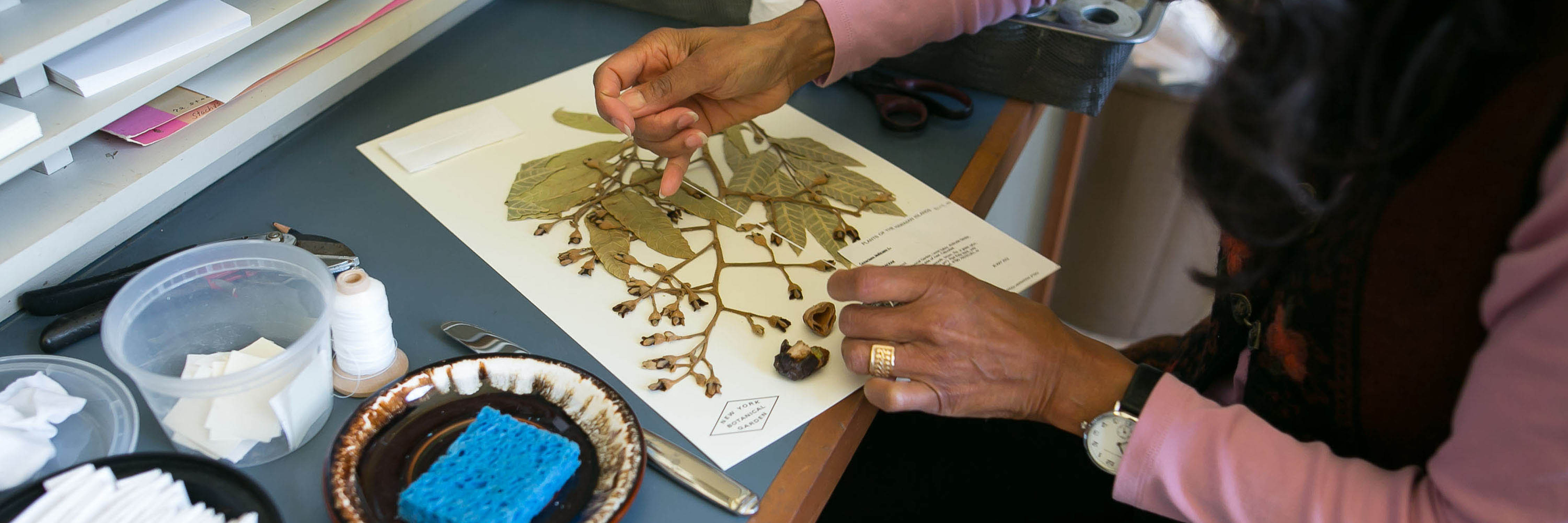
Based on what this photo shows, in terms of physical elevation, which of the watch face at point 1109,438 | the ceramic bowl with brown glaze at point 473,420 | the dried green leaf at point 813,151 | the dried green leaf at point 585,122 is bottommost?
the watch face at point 1109,438

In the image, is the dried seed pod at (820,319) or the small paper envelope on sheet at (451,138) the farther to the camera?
the small paper envelope on sheet at (451,138)

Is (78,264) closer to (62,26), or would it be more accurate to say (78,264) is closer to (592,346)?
(62,26)

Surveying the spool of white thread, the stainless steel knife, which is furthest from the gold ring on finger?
the spool of white thread

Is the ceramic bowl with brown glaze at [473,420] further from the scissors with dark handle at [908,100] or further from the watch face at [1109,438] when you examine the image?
the scissors with dark handle at [908,100]

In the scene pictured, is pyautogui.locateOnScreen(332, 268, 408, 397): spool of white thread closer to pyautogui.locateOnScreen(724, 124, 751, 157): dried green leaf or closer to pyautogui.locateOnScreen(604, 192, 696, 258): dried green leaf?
pyautogui.locateOnScreen(604, 192, 696, 258): dried green leaf

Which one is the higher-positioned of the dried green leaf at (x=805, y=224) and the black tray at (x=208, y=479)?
the black tray at (x=208, y=479)

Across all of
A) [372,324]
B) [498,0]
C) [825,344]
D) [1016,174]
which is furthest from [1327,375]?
[498,0]

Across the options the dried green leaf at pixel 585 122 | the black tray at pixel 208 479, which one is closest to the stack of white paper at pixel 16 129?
the black tray at pixel 208 479

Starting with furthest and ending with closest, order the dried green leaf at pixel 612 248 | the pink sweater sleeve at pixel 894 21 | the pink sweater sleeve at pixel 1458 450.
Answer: the pink sweater sleeve at pixel 894 21
the dried green leaf at pixel 612 248
the pink sweater sleeve at pixel 1458 450
